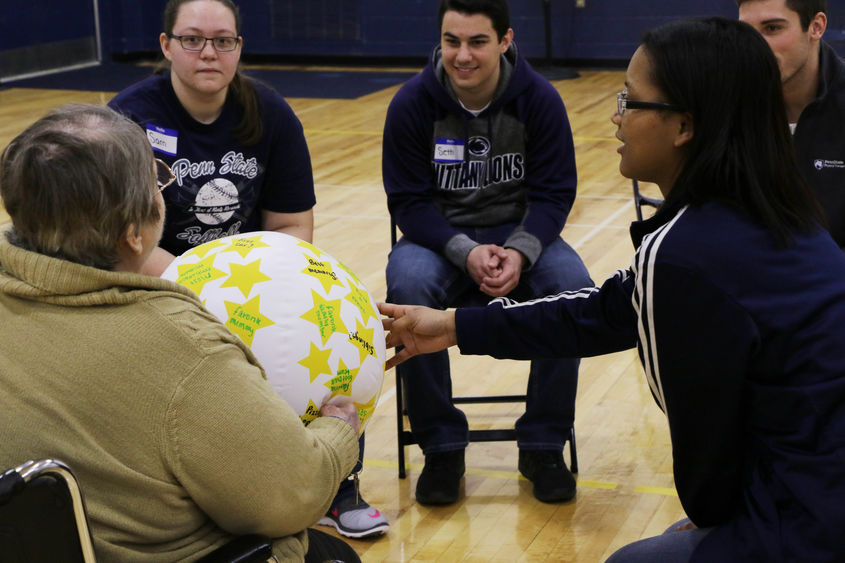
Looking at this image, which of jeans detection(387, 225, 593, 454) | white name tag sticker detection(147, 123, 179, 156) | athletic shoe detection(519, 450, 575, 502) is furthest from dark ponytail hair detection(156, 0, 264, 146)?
athletic shoe detection(519, 450, 575, 502)

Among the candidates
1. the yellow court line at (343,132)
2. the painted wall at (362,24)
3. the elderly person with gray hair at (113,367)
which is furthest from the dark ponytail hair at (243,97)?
the painted wall at (362,24)

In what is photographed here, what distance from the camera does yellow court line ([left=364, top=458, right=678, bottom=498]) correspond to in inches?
120

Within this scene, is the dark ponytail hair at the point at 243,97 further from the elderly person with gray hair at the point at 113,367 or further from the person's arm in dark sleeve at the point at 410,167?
the elderly person with gray hair at the point at 113,367

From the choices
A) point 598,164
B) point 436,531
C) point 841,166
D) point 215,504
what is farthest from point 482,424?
point 598,164

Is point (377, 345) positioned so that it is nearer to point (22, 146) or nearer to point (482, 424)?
point (22, 146)

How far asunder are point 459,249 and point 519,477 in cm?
72

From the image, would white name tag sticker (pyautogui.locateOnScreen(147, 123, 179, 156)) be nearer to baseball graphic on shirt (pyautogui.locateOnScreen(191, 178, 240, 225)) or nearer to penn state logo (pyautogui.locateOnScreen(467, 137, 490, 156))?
baseball graphic on shirt (pyautogui.locateOnScreen(191, 178, 240, 225))

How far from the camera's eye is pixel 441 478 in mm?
3059

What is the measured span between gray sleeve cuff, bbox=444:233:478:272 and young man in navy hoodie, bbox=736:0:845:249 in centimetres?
100

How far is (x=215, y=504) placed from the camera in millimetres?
1515

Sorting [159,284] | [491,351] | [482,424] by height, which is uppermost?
[159,284]

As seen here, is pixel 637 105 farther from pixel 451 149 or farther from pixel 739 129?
pixel 451 149

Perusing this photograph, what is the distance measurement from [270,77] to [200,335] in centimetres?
1094

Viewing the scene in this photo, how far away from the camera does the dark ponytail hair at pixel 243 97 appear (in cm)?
300
